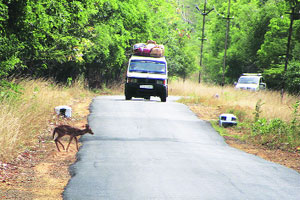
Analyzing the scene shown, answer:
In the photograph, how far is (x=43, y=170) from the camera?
873cm

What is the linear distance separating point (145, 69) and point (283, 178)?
1264 cm

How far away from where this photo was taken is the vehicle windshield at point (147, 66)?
21078 mm

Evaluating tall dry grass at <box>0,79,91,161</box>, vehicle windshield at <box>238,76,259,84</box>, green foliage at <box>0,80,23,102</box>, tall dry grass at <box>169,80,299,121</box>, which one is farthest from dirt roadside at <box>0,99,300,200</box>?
vehicle windshield at <box>238,76,259,84</box>

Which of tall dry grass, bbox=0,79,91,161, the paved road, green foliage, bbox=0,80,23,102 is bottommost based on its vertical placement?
the paved road

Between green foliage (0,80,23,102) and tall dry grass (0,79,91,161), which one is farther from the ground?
green foliage (0,80,23,102)

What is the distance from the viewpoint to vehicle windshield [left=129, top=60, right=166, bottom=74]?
830 inches

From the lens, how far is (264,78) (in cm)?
3938

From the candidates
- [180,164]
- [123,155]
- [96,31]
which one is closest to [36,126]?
[123,155]

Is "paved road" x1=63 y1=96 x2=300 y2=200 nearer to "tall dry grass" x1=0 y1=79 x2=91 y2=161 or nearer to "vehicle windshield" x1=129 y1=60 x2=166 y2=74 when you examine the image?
"tall dry grass" x1=0 y1=79 x2=91 y2=161

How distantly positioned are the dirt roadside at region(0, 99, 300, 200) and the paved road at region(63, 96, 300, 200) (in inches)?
10.2

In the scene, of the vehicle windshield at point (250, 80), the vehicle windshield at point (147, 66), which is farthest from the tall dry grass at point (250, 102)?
the vehicle windshield at point (250, 80)

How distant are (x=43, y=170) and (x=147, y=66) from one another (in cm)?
1305

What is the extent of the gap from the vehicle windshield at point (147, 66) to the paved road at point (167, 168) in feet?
18.0

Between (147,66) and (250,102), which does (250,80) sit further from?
(147,66)
